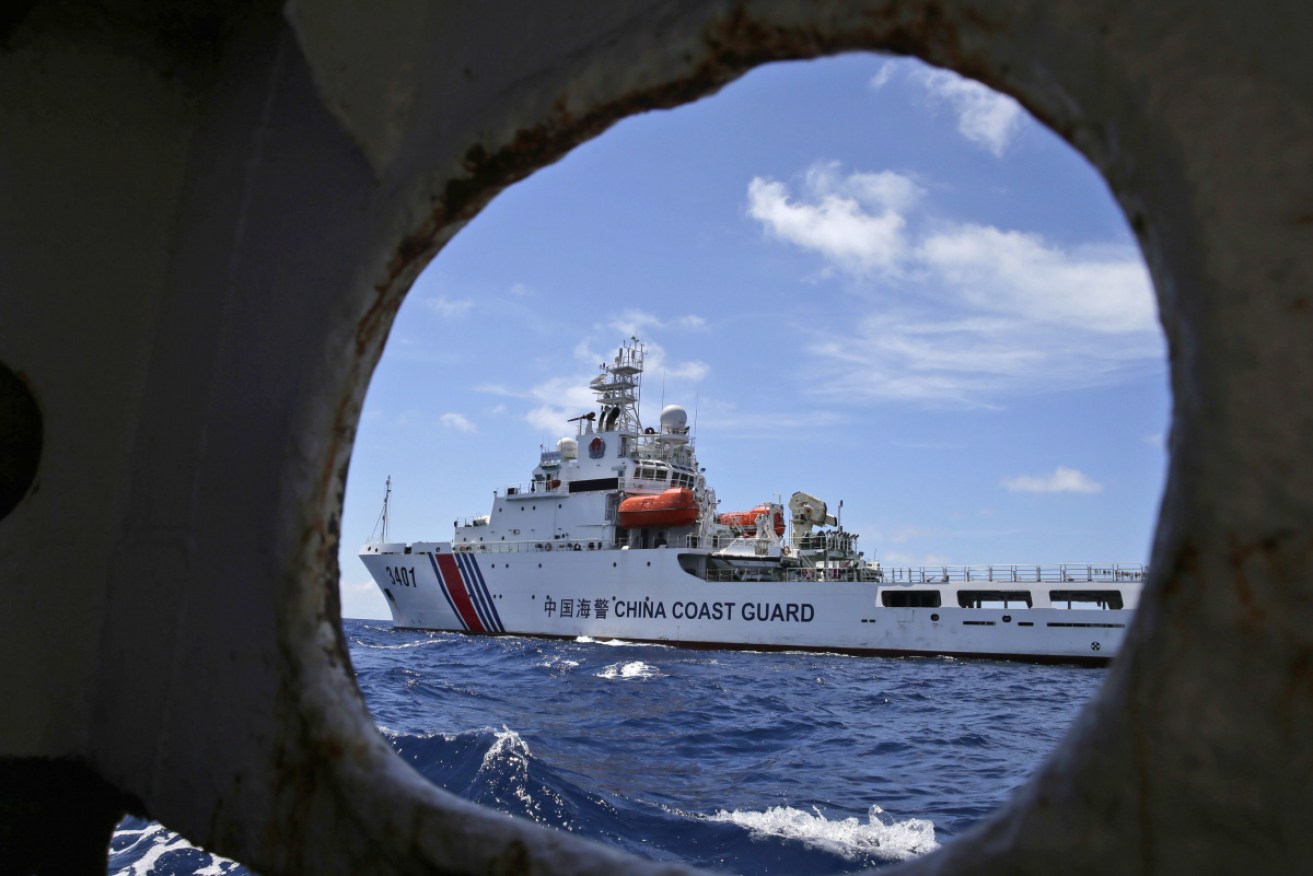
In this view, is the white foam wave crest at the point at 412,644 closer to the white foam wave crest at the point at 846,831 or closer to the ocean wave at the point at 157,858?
the ocean wave at the point at 157,858

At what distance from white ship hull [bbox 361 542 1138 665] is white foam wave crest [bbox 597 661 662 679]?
4.01 meters

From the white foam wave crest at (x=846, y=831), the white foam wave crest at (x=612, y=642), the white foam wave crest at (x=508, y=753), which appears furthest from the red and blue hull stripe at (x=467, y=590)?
the white foam wave crest at (x=846, y=831)

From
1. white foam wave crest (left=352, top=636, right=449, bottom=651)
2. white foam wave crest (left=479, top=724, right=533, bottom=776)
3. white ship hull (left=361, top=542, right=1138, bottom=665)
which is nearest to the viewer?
white foam wave crest (left=479, top=724, right=533, bottom=776)

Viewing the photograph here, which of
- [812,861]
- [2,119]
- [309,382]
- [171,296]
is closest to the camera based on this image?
[309,382]

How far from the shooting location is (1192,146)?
0.49 m

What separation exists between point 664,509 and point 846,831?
14476mm

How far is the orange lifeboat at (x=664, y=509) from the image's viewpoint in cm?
1853

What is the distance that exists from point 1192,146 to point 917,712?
922 centimetres

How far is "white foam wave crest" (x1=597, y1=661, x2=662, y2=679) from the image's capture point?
11744 mm

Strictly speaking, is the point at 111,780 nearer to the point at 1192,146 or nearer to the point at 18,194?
the point at 18,194

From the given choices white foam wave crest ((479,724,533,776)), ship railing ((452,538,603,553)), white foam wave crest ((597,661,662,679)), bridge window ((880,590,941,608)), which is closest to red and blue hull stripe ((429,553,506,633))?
ship railing ((452,538,603,553))

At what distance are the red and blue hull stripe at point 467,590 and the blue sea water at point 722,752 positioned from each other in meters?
7.09

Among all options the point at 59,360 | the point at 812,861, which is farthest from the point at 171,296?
the point at 812,861

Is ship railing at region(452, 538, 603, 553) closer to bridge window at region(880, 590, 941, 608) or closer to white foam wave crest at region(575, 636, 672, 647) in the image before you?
white foam wave crest at region(575, 636, 672, 647)
